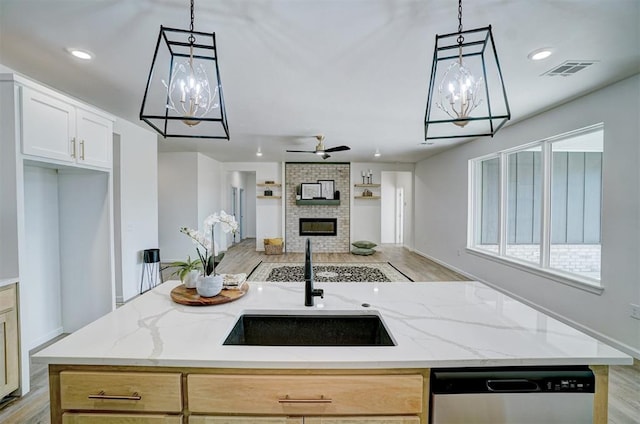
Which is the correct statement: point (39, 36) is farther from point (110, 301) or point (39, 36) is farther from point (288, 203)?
point (288, 203)

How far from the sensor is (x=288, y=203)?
8500mm

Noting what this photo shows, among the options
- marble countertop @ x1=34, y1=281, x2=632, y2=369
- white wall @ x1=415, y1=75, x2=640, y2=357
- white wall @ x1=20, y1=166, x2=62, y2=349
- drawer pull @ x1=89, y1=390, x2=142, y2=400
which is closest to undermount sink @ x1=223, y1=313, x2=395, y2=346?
marble countertop @ x1=34, y1=281, x2=632, y2=369

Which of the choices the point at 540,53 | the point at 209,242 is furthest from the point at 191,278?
the point at 540,53

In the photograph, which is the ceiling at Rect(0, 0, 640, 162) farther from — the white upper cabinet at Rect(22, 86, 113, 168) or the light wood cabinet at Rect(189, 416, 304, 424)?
the light wood cabinet at Rect(189, 416, 304, 424)

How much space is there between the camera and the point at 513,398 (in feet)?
3.39

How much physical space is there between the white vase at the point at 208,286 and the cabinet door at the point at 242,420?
0.62m

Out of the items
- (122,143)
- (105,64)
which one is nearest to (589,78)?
(105,64)

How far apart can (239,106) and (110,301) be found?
8.65 ft

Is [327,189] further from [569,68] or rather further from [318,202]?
[569,68]

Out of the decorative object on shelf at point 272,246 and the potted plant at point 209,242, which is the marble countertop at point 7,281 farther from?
the decorative object on shelf at point 272,246

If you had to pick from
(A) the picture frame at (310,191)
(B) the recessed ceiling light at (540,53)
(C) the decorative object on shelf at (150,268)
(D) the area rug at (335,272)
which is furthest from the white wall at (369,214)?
(B) the recessed ceiling light at (540,53)

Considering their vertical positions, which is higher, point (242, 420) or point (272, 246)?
point (242, 420)

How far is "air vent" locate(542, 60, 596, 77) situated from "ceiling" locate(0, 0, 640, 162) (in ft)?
0.17

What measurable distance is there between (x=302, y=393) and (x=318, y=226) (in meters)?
A: 7.48
